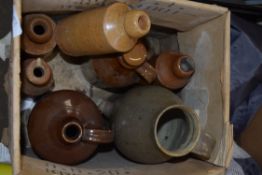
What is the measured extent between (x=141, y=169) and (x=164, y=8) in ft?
1.12

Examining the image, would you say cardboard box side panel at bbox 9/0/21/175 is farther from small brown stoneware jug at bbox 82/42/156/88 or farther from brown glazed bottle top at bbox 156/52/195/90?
brown glazed bottle top at bbox 156/52/195/90

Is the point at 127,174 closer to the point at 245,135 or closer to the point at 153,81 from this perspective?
the point at 153,81

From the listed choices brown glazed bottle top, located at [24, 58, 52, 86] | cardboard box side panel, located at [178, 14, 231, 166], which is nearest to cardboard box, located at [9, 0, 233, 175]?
cardboard box side panel, located at [178, 14, 231, 166]

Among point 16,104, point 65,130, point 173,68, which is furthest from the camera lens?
point 173,68

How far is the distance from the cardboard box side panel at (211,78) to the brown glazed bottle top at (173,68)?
4 centimetres

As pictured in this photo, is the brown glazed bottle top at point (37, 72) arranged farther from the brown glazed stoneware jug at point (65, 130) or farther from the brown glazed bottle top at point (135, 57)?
the brown glazed bottle top at point (135, 57)

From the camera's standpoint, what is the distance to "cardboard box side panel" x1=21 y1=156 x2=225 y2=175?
87 centimetres

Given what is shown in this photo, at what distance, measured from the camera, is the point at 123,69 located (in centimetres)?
99

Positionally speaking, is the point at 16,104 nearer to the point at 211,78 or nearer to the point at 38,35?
the point at 38,35

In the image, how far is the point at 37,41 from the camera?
946mm

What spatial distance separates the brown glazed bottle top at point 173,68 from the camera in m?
1.01

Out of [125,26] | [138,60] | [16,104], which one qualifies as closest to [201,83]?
[138,60]

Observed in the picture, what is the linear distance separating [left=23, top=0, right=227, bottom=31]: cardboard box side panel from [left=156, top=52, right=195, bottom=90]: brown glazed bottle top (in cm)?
8

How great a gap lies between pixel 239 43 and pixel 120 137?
1.71ft
